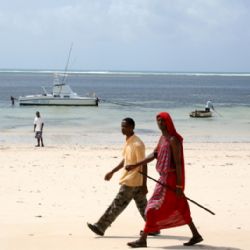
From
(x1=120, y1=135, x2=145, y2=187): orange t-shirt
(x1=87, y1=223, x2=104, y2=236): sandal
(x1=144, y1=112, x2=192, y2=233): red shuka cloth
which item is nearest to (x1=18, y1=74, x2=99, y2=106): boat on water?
(x1=87, y1=223, x2=104, y2=236): sandal

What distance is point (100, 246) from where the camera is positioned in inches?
268

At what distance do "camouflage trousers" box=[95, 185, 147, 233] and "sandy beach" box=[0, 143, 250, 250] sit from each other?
19 centimetres

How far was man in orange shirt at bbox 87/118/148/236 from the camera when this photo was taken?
7086 mm

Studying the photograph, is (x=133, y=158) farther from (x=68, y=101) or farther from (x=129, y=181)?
(x=68, y=101)

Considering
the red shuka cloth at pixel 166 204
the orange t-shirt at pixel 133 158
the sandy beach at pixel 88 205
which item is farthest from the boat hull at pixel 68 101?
the red shuka cloth at pixel 166 204

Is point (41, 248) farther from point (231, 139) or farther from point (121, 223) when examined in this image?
point (231, 139)

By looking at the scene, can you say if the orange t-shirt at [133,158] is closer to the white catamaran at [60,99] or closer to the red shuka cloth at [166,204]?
the red shuka cloth at [166,204]

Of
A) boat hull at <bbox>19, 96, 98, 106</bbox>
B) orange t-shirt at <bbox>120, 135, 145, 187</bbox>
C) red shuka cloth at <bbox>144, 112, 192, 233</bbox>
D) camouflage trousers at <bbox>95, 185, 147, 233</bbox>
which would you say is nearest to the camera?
red shuka cloth at <bbox>144, 112, 192, 233</bbox>

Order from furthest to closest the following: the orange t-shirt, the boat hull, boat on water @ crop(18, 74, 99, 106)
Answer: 1. boat on water @ crop(18, 74, 99, 106)
2. the boat hull
3. the orange t-shirt

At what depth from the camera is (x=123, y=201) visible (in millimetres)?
7234

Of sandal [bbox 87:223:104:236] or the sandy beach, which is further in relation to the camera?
sandal [bbox 87:223:104:236]

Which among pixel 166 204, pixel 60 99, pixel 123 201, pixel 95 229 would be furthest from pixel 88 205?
pixel 60 99

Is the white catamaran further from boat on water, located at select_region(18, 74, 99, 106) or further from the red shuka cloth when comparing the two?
the red shuka cloth

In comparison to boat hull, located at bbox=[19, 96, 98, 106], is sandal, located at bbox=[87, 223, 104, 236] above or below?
above
